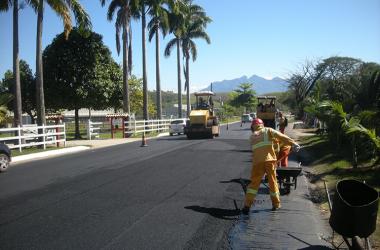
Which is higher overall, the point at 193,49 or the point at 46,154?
the point at 193,49

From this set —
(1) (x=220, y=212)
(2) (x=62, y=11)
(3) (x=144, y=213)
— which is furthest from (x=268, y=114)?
(3) (x=144, y=213)

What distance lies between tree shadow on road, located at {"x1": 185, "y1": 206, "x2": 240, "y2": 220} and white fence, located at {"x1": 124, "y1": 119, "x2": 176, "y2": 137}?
90.0 ft

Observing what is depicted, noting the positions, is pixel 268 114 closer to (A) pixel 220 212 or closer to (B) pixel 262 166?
(B) pixel 262 166

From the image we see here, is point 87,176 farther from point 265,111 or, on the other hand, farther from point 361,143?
point 265,111

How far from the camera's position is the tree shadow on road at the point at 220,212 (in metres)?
8.27

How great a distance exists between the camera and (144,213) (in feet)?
27.6

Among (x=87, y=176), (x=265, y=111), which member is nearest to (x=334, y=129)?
(x=87, y=176)

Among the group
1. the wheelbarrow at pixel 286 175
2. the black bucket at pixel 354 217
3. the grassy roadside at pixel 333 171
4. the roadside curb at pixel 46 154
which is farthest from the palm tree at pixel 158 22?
the black bucket at pixel 354 217

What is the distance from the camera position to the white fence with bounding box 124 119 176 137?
120 feet

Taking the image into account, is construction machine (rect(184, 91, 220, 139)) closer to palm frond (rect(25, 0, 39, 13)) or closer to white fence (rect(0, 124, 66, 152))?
white fence (rect(0, 124, 66, 152))

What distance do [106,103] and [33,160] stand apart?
18151 mm

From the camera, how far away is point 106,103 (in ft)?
121

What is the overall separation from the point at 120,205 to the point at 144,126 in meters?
30.0

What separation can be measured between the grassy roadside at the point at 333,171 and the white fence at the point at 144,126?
1887 cm
